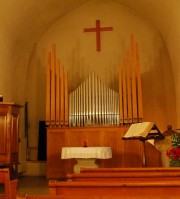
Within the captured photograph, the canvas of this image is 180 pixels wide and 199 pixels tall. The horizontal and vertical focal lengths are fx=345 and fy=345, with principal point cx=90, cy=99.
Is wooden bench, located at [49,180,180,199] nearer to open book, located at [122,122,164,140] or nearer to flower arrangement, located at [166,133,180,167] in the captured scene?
flower arrangement, located at [166,133,180,167]

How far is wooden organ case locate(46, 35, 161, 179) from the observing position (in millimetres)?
9031

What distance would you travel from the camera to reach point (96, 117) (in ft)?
30.6

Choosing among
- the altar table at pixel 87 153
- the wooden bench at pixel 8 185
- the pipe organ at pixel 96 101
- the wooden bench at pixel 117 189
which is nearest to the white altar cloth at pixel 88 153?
the altar table at pixel 87 153

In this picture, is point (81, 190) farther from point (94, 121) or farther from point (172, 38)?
point (172, 38)

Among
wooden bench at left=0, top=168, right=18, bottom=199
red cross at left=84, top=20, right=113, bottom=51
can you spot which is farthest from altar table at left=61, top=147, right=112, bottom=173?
red cross at left=84, top=20, right=113, bottom=51

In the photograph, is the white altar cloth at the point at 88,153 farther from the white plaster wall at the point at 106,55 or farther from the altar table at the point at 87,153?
the white plaster wall at the point at 106,55

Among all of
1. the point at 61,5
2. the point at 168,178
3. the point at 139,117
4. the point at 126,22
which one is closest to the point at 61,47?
the point at 61,5

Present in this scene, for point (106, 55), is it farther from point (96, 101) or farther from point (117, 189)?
point (117, 189)

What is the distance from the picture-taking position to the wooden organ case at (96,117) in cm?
903

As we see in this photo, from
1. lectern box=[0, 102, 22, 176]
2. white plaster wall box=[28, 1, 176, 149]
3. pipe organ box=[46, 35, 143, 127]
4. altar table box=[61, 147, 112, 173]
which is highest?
white plaster wall box=[28, 1, 176, 149]

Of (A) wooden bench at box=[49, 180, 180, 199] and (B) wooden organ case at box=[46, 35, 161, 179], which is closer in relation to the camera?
(A) wooden bench at box=[49, 180, 180, 199]

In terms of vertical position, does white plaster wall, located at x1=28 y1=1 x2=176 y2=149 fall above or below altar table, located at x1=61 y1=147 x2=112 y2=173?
above

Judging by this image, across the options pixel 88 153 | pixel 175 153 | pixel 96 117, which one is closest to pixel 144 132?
pixel 175 153

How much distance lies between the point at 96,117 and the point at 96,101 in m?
0.45
